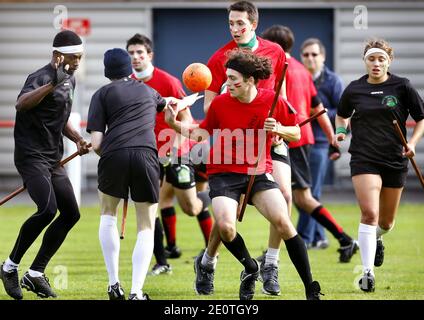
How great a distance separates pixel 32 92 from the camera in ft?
28.5

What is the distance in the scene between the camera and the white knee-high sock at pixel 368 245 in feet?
30.8

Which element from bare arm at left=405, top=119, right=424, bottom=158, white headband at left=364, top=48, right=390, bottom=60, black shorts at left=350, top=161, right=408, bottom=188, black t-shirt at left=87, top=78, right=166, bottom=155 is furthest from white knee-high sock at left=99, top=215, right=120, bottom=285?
white headband at left=364, top=48, right=390, bottom=60

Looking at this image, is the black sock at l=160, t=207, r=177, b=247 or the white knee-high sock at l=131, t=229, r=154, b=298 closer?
the white knee-high sock at l=131, t=229, r=154, b=298

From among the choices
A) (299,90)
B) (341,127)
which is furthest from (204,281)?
(299,90)

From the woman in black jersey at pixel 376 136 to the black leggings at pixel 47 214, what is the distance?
2433 millimetres

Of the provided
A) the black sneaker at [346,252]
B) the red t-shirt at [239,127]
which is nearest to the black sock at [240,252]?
the red t-shirt at [239,127]

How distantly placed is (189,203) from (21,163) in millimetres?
3006

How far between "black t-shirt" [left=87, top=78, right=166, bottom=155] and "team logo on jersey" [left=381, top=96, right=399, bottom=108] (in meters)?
2.15

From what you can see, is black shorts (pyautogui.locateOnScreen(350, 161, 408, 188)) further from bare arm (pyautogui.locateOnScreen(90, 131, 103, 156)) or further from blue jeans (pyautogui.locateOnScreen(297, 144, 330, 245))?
blue jeans (pyautogui.locateOnScreen(297, 144, 330, 245))

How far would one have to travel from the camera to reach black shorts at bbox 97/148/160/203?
27.5ft

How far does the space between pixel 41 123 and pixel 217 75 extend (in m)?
1.52

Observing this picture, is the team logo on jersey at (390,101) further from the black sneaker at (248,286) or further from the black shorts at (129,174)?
the black shorts at (129,174)

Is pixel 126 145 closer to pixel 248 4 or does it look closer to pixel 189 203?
pixel 248 4

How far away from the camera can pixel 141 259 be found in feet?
27.6
